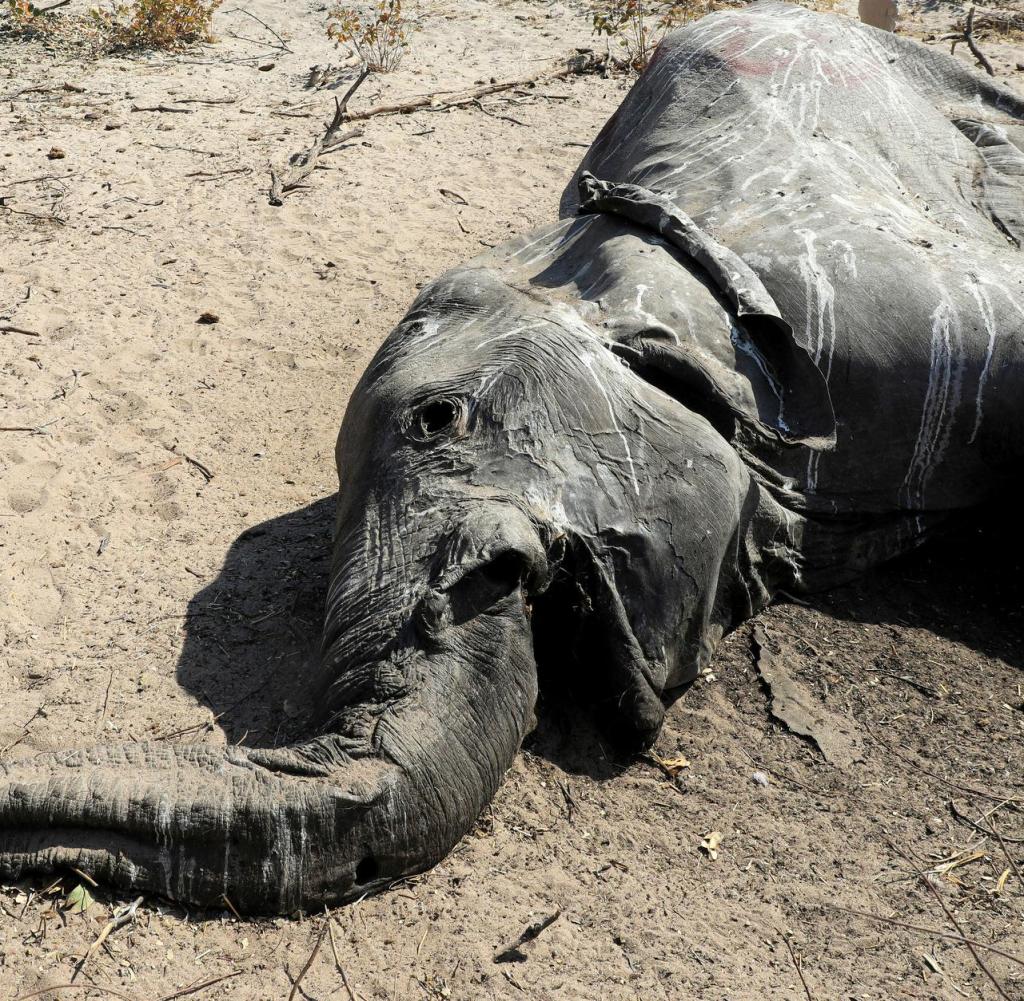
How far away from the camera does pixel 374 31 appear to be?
26.9ft

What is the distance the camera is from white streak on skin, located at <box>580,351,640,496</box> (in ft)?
9.86

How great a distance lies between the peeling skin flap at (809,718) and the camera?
3305 millimetres

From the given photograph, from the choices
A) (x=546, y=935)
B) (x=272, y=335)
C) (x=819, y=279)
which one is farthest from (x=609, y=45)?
(x=546, y=935)

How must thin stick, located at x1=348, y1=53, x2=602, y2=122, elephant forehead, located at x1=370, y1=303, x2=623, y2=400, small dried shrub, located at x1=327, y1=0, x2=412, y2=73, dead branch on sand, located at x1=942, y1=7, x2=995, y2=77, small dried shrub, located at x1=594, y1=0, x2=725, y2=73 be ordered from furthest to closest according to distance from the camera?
small dried shrub, located at x1=594, y1=0, x2=725, y2=73 → small dried shrub, located at x1=327, y1=0, x2=412, y2=73 → dead branch on sand, located at x1=942, y1=7, x2=995, y2=77 → thin stick, located at x1=348, y1=53, x2=602, y2=122 → elephant forehead, located at x1=370, y1=303, x2=623, y2=400

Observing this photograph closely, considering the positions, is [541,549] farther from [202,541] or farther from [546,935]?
[202,541]

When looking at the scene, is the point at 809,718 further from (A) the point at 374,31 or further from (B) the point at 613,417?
(A) the point at 374,31

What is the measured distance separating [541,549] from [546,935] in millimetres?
853

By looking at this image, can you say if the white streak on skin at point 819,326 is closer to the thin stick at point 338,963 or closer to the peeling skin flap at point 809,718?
the peeling skin flap at point 809,718

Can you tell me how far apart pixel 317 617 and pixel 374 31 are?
19.4 feet

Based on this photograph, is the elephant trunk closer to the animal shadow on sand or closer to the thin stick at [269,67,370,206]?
the animal shadow on sand

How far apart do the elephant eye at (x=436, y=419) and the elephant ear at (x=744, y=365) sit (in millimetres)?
543

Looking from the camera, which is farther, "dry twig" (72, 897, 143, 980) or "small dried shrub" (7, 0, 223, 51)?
"small dried shrub" (7, 0, 223, 51)

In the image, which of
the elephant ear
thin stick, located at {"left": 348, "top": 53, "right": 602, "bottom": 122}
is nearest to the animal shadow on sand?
the elephant ear

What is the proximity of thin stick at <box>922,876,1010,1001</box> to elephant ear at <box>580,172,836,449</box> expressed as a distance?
123cm
